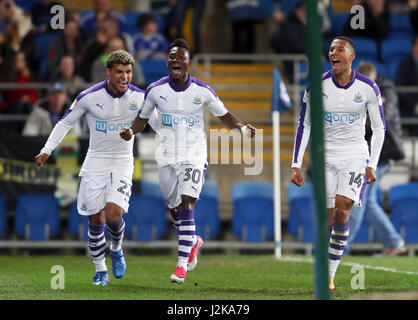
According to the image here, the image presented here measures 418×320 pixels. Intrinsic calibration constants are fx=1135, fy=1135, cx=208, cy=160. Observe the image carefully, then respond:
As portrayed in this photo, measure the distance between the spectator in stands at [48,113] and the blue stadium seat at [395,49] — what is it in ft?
20.2

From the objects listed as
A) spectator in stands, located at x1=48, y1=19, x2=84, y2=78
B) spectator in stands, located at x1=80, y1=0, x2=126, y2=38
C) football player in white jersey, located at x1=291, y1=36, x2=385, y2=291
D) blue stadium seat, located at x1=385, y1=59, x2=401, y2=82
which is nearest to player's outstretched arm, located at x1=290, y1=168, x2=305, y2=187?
football player in white jersey, located at x1=291, y1=36, x2=385, y2=291

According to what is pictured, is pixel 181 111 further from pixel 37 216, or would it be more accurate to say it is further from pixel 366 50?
pixel 366 50

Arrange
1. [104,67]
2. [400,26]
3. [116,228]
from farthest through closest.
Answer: [400,26] < [104,67] < [116,228]

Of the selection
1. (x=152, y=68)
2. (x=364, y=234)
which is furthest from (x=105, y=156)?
(x=152, y=68)

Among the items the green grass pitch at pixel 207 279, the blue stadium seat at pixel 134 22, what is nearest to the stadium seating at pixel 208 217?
the green grass pitch at pixel 207 279

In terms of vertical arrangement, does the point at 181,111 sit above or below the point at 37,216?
above

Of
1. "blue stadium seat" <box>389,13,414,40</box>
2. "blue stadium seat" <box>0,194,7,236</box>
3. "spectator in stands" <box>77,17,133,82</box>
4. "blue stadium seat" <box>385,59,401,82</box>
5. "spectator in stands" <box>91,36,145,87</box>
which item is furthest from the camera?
"blue stadium seat" <box>389,13,414,40</box>

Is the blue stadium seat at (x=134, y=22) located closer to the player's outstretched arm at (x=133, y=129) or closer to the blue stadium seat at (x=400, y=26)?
the blue stadium seat at (x=400, y=26)

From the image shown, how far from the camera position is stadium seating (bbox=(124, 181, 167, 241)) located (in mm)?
16641

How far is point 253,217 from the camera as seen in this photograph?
16.8 metres

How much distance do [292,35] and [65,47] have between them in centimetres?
381

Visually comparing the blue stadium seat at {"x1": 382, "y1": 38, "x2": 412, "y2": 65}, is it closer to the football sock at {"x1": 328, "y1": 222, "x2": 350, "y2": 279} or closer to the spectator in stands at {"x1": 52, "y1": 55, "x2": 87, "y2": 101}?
the spectator in stands at {"x1": 52, "y1": 55, "x2": 87, "y2": 101}

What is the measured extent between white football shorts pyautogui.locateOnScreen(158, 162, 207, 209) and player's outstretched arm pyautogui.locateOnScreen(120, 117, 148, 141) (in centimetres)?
59
